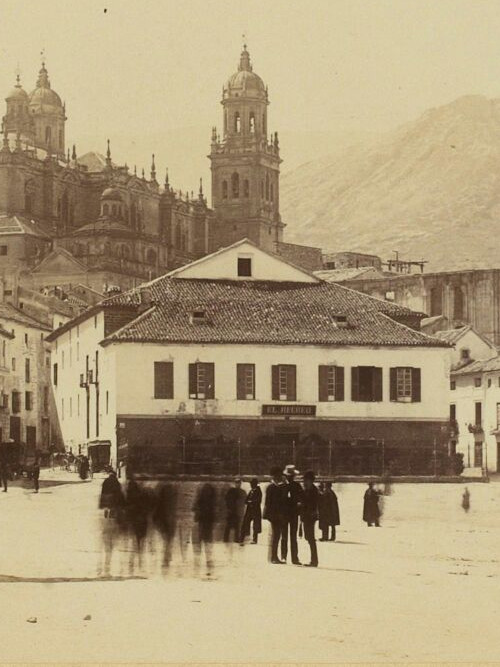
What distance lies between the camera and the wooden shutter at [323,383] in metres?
49.6

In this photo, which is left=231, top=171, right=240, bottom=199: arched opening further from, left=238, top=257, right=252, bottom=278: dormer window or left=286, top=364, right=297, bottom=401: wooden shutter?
left=286, top=364, right=297, bottom=401: wooden shutter

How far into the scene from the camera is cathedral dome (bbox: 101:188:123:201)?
121375 millimetres

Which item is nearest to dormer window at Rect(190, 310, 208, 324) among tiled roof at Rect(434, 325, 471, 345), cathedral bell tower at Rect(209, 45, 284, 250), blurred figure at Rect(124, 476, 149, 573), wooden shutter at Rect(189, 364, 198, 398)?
wooden shutter at Rect(189, 364, 198, 398)

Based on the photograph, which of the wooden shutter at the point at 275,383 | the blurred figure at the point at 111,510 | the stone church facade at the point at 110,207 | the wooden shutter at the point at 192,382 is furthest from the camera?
the stone church facade at the point at 110,207

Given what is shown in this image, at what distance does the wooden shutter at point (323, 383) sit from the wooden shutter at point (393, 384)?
7.69 ft

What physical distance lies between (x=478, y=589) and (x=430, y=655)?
552 cm

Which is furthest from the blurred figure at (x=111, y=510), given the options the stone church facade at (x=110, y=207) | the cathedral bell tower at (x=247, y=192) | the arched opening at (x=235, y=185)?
the arched opening at (x=235, y=185)

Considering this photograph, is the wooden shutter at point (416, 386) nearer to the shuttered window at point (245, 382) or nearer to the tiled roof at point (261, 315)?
the tiled roof at point (261, 315)

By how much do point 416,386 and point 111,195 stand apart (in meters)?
73.2

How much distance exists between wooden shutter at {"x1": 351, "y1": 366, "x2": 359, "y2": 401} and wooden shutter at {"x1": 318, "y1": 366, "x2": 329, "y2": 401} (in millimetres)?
878

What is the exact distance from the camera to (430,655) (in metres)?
15.4

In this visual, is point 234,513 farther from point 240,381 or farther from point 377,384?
point 377,384

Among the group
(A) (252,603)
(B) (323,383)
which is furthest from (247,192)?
(A) (252,603)

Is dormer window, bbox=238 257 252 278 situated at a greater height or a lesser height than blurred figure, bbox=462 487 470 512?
greater
